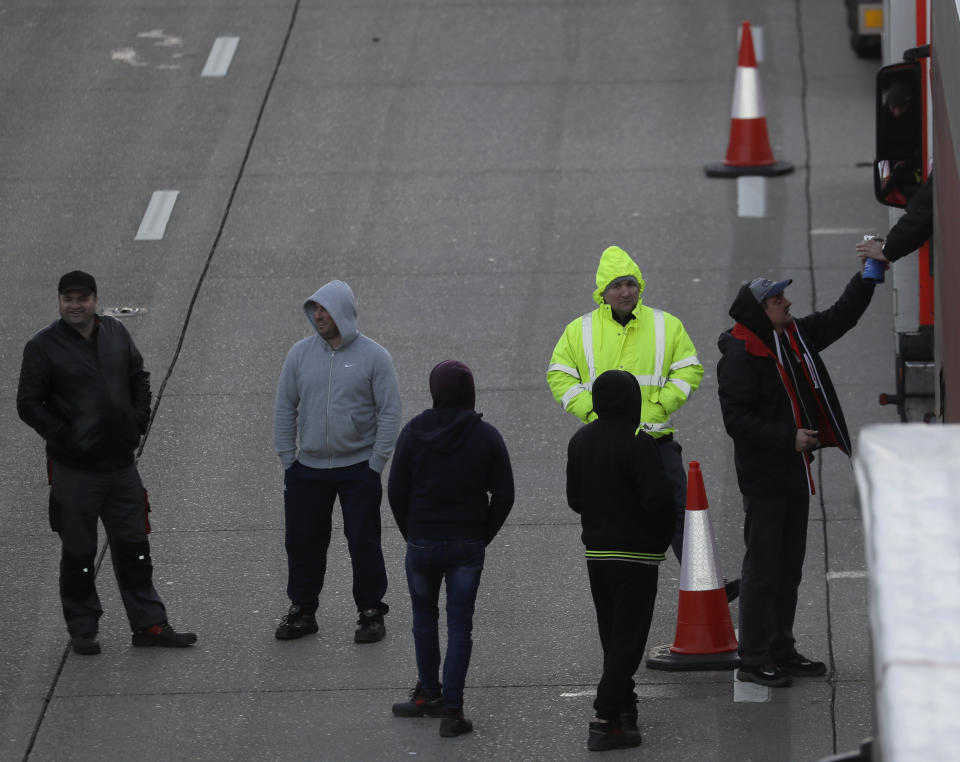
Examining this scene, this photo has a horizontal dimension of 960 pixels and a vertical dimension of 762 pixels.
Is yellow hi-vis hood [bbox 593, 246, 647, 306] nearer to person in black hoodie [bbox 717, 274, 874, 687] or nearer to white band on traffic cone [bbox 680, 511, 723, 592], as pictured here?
person in black hoodie [bbox 717, 274, 874, 687]

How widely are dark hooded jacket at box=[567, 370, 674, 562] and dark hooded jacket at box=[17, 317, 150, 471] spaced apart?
2.17 metres

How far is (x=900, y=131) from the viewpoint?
8.04 metres

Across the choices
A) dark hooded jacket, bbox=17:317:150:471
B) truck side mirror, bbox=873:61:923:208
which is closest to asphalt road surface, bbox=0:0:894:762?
dark hooded jacket, bbox=17:317:150:471

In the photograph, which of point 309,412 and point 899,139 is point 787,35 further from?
point 309,412

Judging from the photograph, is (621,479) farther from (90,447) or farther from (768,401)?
(90,447)

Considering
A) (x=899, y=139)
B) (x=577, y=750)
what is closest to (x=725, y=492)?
(x=899, y=139)

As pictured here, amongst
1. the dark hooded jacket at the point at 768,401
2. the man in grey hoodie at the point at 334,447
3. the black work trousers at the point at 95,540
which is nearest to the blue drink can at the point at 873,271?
the dark hooded jacket at the point at 768,401

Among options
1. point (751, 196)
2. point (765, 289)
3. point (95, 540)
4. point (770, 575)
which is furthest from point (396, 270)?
point (770, 575)

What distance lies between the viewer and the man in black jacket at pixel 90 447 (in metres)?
7.36

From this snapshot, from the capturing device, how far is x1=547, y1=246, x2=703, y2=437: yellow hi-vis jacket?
7504mm

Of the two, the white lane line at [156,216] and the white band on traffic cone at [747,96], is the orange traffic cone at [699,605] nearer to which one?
the white lane line at [156,216]

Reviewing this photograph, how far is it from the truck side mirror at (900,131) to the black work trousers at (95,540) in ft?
12.3

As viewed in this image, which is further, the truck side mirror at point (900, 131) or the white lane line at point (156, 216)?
the white lane line at point (156, 216)

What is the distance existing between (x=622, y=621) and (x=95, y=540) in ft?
8.19
